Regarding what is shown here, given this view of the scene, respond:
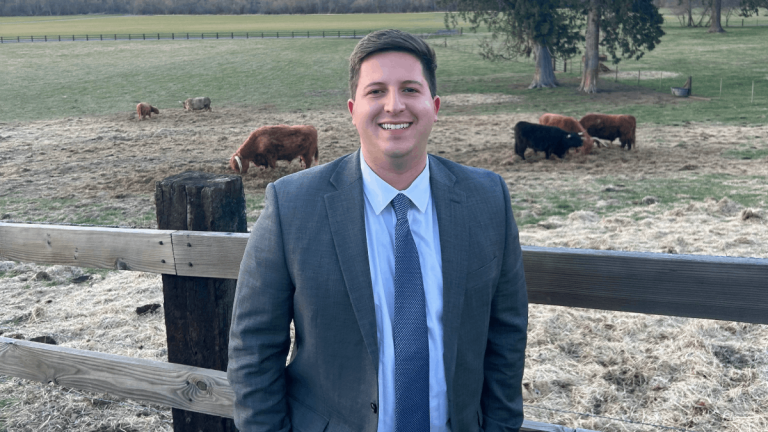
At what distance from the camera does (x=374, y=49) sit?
77.4 inches

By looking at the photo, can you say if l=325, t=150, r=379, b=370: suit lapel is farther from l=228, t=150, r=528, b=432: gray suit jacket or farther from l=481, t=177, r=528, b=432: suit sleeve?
l=481, t=177, r=528, b=432: suit sleeve

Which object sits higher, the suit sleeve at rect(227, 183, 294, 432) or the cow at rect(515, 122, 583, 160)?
the suit sleeve at rect(227, 183, 294, 432)

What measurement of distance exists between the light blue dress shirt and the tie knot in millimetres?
14

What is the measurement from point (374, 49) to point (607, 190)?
989 centimetres

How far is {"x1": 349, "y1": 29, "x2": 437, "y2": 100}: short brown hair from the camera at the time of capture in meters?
1.96

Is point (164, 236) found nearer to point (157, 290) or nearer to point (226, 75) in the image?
point (157, 290)

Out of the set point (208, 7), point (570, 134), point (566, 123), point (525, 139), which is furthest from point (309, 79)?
point (208, 7)

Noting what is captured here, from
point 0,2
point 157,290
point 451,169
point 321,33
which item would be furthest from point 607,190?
point 0,2

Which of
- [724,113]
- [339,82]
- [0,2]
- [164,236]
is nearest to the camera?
[164,236]

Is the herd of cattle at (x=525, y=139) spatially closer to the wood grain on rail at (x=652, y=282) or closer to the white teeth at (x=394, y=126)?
the wood grain on rail at (x=652, y=282)

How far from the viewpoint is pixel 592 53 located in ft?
90.4

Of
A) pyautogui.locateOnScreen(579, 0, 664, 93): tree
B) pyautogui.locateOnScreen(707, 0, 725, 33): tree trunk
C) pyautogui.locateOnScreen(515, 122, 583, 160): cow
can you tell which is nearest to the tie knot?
pyautogui.locateOnScreen(515, 122, 583, 160): cow

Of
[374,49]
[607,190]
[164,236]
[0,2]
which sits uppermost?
[0,2]

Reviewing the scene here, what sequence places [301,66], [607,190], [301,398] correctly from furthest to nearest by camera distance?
[301,66] < [607,190] < [301,398]
